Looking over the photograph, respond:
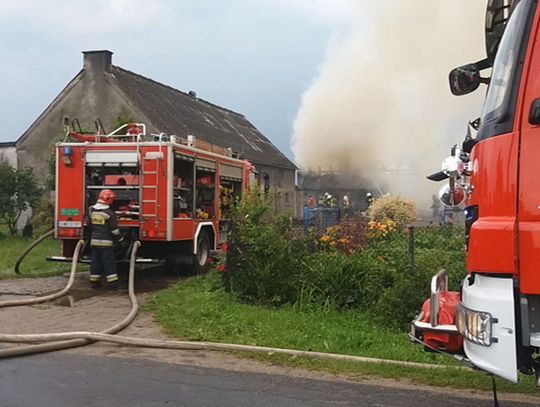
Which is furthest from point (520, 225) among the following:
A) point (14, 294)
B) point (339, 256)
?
point (14, 294)

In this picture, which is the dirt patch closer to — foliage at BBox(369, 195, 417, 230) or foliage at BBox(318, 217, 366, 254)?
foliage at BBox(318, 217, 366, 254)

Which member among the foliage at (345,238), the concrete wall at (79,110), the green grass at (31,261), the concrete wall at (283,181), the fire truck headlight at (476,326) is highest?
the concrete wall at (79,110)

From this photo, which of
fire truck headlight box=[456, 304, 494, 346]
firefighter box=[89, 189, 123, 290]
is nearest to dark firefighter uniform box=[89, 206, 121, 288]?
firefighter box=[89, 189, 123, 290]

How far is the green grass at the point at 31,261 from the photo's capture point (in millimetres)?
12784

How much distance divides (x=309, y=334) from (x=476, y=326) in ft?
12.4

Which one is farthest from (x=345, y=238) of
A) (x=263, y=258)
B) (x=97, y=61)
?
(x=97, y=61)

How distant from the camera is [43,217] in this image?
2019 cm

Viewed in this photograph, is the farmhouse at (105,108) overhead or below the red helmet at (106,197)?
overhead

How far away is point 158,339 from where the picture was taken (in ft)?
23.0

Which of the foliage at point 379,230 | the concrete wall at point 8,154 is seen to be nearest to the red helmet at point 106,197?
the foliage at point 379,230

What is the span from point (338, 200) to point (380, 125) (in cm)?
407

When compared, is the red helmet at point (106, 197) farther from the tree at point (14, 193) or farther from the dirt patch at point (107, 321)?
the tree at point (14, 193)

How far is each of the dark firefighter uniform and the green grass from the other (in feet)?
8.76

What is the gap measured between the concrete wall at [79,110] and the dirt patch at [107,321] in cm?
1471
